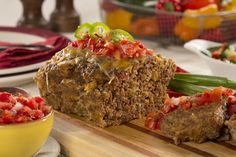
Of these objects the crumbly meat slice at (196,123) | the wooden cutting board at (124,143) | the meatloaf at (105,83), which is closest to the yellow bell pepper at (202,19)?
the meatloaf at (105,83)

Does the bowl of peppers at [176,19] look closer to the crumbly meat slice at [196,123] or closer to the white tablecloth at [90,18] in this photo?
the white tablecloth at [90,18]

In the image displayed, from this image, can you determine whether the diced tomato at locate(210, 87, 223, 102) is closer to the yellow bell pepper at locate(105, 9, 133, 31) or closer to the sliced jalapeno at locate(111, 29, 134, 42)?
the sliced jalapeno at locate(111, 29, 134, 42)

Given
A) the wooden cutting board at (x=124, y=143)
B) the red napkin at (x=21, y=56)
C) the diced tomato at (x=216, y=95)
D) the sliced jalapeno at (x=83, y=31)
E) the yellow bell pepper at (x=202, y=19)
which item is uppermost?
the sliced jalapeno at (x=83, y=31)

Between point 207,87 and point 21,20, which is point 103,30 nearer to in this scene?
point 207,87

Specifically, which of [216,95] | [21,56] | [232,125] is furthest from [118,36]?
[21,56]

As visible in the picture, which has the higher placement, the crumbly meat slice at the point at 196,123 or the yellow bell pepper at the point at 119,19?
the yellow bell pepper at the point at 119,19

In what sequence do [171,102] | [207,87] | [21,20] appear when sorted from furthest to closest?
[21,20] → [207,87] → [171,102]

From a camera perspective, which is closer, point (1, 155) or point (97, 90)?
point (1, 155)

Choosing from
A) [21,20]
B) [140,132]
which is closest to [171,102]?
[140,132]
